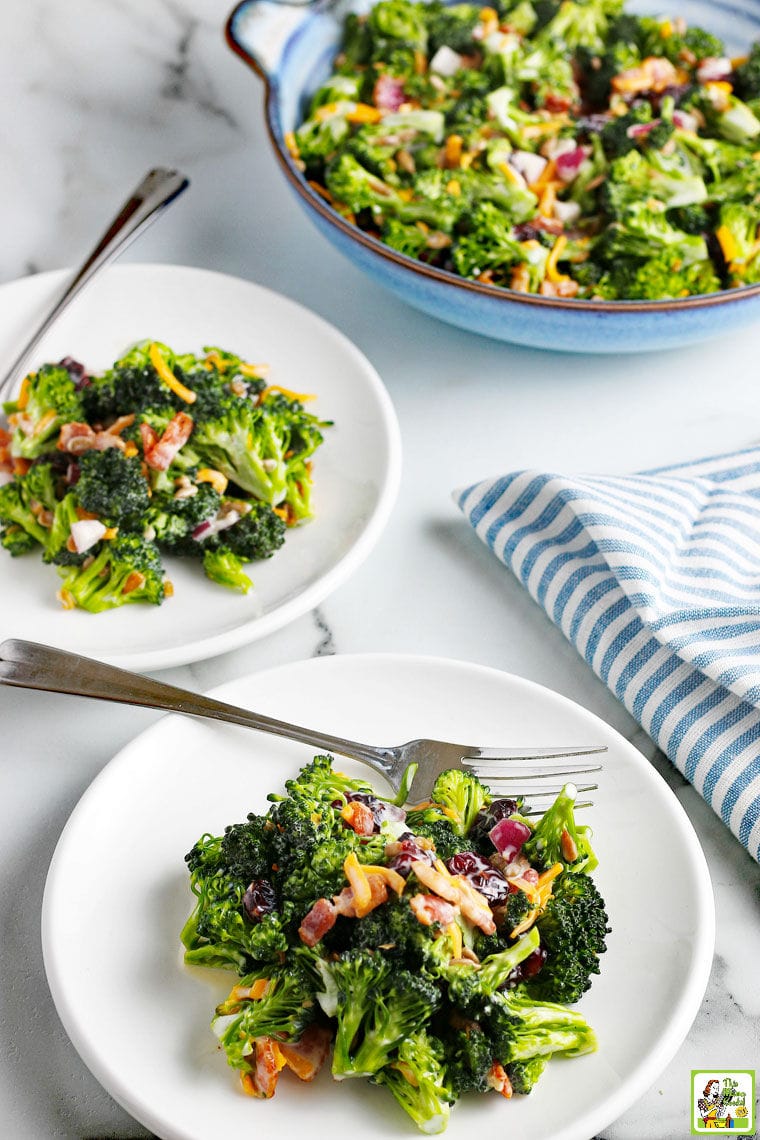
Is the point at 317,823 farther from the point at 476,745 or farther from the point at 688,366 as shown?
the point at 688,366

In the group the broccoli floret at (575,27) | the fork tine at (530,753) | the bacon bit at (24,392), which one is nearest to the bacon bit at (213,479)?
the bacon bit at (24,392)

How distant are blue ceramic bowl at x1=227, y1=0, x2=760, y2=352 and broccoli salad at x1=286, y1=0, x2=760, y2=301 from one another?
0.12 metres

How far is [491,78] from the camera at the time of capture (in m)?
3.32

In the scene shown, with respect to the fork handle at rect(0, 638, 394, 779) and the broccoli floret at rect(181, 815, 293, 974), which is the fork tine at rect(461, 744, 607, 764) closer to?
the fork handle at rect(0, 638, 394, 779)

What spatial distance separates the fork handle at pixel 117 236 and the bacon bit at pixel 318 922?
64.4 inches

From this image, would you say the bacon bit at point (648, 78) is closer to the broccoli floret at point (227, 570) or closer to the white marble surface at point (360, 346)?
the white marble surface at point (360, 346)

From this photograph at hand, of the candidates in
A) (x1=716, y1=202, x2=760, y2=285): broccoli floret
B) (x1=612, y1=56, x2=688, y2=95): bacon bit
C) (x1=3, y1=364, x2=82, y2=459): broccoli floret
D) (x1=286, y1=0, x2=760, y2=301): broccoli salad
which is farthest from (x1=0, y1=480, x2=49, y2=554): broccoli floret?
(x1=612, y1=56, x2=688, y2=95): bacon bit

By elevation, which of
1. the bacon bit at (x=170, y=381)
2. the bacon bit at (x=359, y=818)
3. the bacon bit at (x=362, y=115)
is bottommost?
the bacon bit at (x=359, y=818)

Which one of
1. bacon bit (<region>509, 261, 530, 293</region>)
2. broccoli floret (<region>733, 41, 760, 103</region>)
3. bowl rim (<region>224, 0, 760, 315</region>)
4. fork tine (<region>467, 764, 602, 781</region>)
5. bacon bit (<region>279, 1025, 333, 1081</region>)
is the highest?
broccoli floret (<region>733, 41, 760, 103</region>)

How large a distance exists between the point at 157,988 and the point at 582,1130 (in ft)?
2.09

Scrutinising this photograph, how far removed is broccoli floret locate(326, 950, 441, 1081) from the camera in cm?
153

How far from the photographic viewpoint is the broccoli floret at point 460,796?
1.86 meters

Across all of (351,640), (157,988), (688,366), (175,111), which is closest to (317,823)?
(157,988)

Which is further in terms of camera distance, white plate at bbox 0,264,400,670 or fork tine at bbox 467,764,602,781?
white plate at bbox 0,264,400,670
